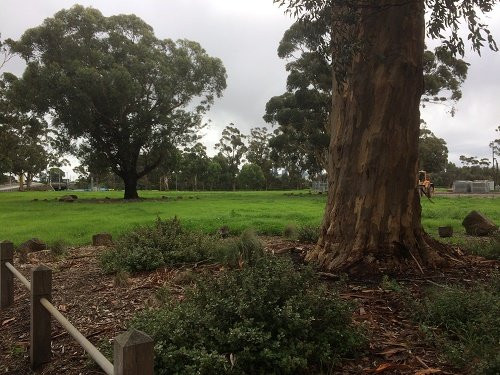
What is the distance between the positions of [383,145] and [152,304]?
126 inches

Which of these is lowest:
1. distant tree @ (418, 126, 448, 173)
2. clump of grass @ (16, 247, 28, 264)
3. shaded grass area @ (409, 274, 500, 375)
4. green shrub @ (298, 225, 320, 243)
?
clump of grass @ (16, 247, 28, 264)

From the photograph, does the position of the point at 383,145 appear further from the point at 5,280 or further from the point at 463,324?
the point at 5,280

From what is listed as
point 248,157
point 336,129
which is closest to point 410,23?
point 336,129

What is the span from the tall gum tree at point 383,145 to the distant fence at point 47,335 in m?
3.18

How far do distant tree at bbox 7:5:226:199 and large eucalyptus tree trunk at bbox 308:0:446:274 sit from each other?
22.6 metres

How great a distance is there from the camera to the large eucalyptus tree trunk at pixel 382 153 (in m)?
5.76

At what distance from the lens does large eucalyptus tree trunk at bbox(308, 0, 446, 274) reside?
5762 mm

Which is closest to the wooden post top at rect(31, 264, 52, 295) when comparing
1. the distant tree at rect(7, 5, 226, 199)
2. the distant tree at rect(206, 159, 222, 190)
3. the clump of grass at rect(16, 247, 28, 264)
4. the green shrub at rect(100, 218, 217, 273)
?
the green shrub at rect(100, 218, 217, 273)

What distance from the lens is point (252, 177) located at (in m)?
74.5

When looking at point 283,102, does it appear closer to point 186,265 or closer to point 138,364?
point 186,265

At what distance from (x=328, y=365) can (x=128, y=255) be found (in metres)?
3.93

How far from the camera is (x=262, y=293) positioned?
373 cm

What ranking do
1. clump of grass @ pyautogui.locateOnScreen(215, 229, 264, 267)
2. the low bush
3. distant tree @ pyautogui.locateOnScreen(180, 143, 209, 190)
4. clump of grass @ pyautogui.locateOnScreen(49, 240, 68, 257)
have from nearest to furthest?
clump of grass @ pyautogui.locateOnScreen(215, 229, 264, 267) → the low bush → clump of grass @ pyautogui.locateOnScreen(49, 240, 68, 257) → distant tree @ pyautogui.locateOnScreen(180, 143, 209, 190)

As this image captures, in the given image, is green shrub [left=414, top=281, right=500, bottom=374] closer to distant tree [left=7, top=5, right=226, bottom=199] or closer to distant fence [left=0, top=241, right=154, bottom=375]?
distant fence [left=0, top=241, right=154, bottom=375]
